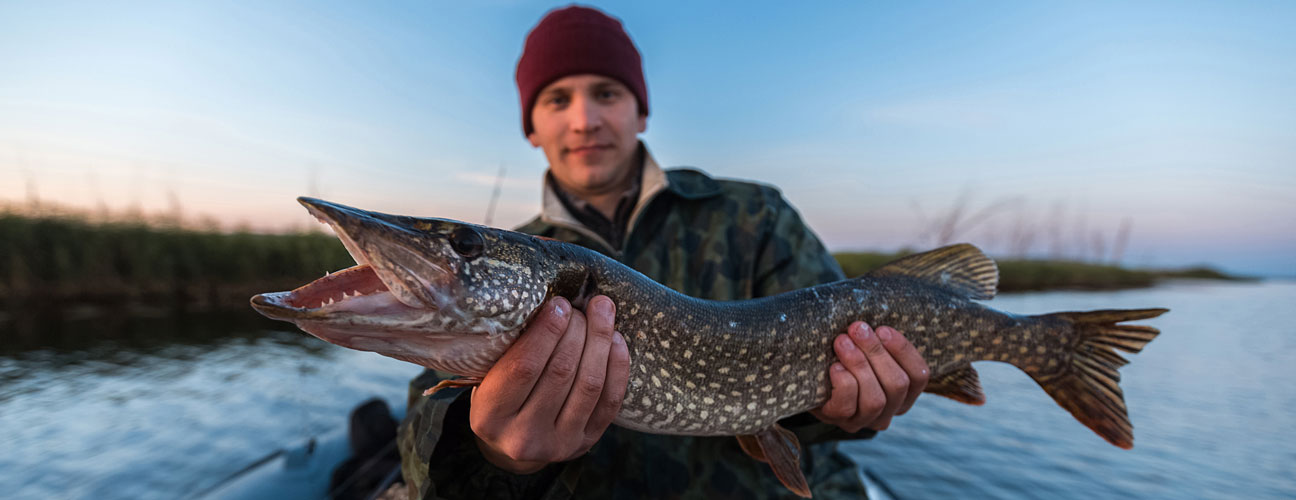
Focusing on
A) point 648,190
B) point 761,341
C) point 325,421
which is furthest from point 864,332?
point 325,421

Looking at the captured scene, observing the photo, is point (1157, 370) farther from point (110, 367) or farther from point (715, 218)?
point (110, 367)

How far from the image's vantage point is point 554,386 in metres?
1.52

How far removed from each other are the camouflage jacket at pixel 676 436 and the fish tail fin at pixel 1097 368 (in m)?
0.78

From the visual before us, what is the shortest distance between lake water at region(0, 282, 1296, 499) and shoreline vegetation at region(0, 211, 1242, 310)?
82cm

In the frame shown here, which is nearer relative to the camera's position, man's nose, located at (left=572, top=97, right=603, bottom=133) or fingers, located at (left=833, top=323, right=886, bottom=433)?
fingers, located at (left=833, top=323, right=886, bottom=433)

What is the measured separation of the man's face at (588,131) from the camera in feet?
8.91

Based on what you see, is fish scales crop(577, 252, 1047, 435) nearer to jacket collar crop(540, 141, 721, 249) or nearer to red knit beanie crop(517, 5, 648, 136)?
jacket collar crop(540, 141, 721, 249)

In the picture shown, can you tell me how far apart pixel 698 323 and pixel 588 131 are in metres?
1.31

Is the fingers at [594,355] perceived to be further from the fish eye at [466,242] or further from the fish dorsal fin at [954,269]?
the fish dorsal fin at [954,269]

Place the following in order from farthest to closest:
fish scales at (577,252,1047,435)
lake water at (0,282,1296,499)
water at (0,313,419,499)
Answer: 1. lake water at (0,282,1296,499)
2. water at (0,313,419,499)
3. fish scales at (577,252,1047,435)

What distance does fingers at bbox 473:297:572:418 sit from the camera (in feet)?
4.69

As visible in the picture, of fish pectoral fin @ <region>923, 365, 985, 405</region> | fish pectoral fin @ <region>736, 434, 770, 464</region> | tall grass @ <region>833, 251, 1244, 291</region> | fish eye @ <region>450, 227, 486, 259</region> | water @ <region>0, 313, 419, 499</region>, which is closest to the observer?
fish eye @ <region>450, 227, 486, 259</region>

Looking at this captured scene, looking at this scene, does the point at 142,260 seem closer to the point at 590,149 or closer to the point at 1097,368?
the point at 590,149

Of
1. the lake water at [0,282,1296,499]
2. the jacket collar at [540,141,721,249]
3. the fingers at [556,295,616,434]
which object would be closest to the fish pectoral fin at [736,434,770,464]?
the fingers at [556,295,616,434]
